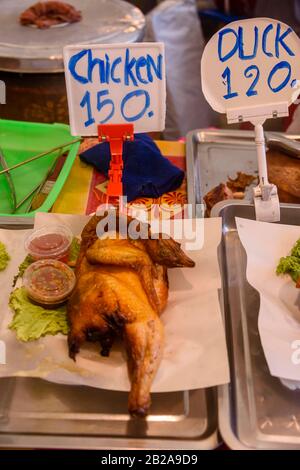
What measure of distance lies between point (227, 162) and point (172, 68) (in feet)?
6.14

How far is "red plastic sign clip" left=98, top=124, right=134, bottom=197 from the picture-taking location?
4.19 feet

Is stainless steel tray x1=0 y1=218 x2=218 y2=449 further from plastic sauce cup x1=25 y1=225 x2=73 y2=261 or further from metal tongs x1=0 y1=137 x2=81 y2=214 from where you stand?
metal tongs x1=0 y1=137 x2=81 y2=214

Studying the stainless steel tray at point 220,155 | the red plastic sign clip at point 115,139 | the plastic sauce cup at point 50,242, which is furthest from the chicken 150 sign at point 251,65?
the plastic sauce cup at point 50,242

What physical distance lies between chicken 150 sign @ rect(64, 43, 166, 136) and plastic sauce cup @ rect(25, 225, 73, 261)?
274mm

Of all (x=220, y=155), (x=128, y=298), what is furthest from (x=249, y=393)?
(x=220, y=155)

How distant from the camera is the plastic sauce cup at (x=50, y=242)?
1.25m

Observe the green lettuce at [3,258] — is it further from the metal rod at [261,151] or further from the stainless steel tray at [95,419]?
the metal rod at [261,151]

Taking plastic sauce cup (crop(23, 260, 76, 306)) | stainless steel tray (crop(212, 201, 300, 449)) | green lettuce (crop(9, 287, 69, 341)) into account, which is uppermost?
plastic sauce cup (crop(23, 260, 76, 306))

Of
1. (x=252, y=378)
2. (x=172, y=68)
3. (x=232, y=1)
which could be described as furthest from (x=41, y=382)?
(x=232, y=1)

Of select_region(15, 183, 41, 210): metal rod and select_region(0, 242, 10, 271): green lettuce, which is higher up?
select_region(0, 242, 10, 271): green lettuce

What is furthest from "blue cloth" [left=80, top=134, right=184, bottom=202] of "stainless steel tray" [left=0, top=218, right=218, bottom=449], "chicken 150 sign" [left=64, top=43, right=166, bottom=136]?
"stainless steel tray" [left=0, top=218, right=218, bottom=449]

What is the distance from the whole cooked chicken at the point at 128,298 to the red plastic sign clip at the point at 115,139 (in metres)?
0.17

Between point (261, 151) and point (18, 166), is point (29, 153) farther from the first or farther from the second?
point (261, 151)

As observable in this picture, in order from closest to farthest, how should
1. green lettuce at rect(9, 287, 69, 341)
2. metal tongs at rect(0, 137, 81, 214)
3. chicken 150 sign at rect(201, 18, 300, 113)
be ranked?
green lettuce at rect(9, 287, 69, 341)
chicken 150 sign at rect(201, 18, 300, 113)
metal tongs at rect(0, 137, 81, 214)
